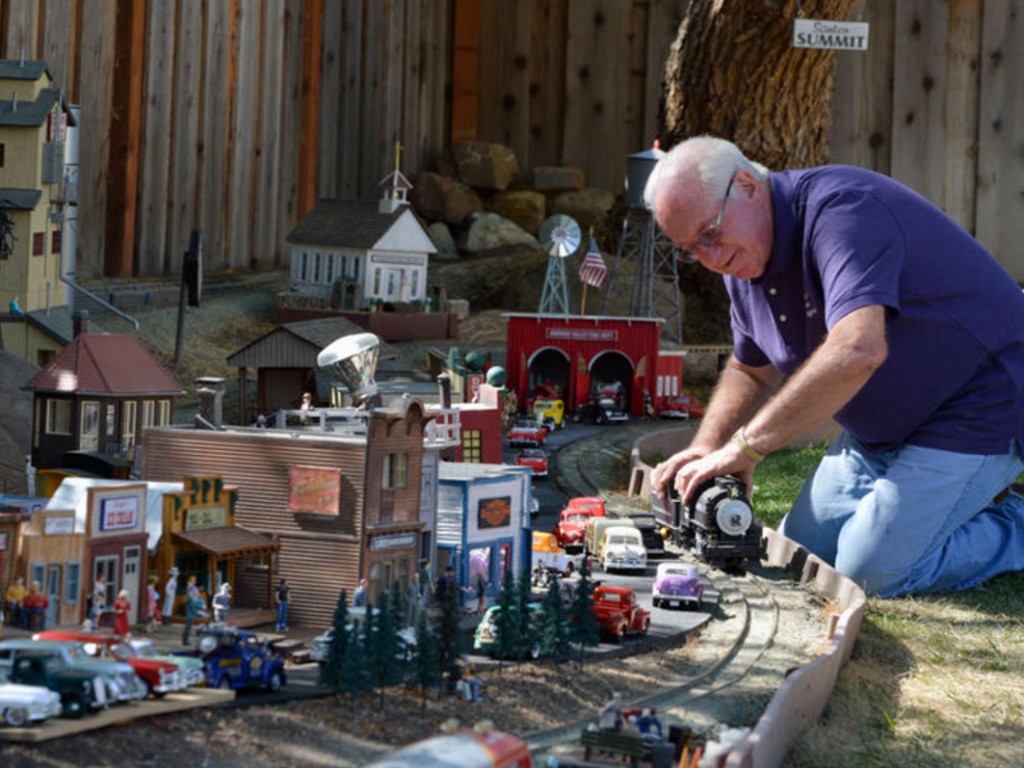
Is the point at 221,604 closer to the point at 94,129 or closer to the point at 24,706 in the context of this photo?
the point at 24,706

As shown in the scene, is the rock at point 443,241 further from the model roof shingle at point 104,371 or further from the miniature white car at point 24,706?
the miniature white car at point 24,706

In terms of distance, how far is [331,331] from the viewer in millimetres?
15055

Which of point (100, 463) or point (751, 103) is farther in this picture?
point (751, 103)

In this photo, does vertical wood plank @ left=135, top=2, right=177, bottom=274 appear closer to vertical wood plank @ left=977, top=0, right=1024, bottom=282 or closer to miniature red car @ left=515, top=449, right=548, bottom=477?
miniature red car @ left=515, top=449, right=548, bottom=477

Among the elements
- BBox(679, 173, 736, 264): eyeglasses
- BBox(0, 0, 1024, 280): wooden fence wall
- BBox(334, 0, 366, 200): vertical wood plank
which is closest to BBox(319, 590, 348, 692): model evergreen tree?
BBox(679, 173, 736, 264): eyeglasses

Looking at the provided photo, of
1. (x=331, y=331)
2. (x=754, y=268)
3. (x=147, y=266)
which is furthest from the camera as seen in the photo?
(x=147, y=266)

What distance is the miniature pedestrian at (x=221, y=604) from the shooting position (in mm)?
8172

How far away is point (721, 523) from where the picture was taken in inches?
395

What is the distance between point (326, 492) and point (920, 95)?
15001 mm

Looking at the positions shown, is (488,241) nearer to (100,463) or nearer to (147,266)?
(147,266)

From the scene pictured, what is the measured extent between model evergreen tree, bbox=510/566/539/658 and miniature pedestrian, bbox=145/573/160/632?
1.67 m

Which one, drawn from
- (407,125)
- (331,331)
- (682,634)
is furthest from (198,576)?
(407,125)

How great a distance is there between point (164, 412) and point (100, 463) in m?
0.86

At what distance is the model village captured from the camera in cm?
671
